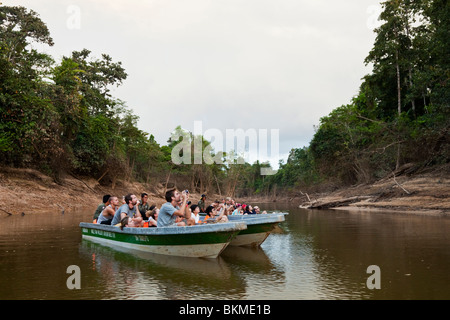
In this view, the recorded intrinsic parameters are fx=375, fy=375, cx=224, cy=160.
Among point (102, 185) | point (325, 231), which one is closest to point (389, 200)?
point (325, 231)

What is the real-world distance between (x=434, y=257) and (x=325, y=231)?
5.30 meters

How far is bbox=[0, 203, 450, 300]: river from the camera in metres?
5.45

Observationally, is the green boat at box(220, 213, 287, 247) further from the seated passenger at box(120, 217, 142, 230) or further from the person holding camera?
the seated passenger at box(120, 217, 142, 230)

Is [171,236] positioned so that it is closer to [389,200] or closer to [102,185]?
[389,200]

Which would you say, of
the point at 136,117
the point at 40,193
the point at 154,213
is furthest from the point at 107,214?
the point at 136,117

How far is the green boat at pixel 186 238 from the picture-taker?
7.45 metres

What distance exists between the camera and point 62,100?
24297 mm

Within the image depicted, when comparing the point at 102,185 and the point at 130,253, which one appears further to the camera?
the point at 102,185

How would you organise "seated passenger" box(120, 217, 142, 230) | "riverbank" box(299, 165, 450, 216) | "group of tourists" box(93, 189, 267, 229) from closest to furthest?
1. "group of tourists" box(93, 189, 267, 229)
2. "seated passenger" box(120, 217, 142, 230)
3. "riverbank" box(299, 165, 450, 216)

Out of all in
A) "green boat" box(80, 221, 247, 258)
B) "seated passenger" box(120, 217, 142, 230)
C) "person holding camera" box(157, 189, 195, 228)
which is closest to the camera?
"green boat" box(80, 221, 247, 258)

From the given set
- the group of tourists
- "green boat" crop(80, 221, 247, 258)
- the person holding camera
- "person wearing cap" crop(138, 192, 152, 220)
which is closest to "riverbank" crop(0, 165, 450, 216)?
the group of tourists

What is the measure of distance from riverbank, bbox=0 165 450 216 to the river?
8.49m

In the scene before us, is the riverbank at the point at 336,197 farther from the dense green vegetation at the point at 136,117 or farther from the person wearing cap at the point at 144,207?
the person wearing cap at the point at 144,207
